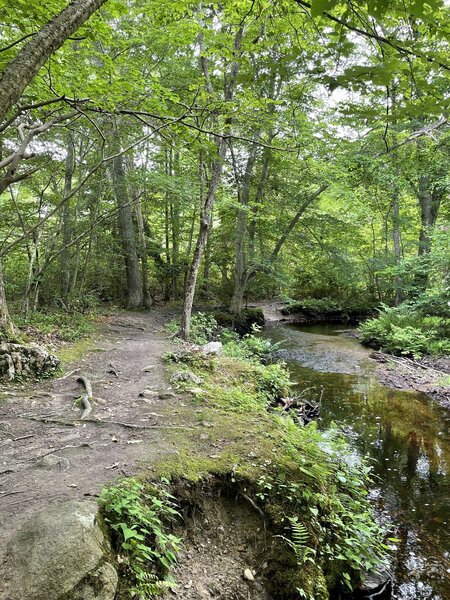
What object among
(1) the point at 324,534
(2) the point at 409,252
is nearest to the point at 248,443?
(1) the point at 324,534

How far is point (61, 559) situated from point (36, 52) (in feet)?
9.98

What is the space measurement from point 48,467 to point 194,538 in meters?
1.52

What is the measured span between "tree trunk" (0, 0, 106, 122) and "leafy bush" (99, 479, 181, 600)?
8.72 feet

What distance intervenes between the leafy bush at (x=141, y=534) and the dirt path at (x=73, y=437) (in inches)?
13.5

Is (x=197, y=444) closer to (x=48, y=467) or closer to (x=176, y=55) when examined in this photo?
(x=48, y=467)

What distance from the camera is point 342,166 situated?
492 inches

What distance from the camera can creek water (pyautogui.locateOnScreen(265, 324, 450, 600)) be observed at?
396cm

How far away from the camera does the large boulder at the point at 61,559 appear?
2.12 meters

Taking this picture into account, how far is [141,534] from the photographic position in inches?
108

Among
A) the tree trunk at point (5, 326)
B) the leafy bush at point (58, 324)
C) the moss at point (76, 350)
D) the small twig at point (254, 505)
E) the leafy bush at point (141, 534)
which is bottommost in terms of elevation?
the small twig at point (254, 505)

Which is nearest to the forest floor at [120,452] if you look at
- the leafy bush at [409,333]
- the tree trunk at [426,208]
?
the leafy bush at [409,333]

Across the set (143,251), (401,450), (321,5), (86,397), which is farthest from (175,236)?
(321,5)

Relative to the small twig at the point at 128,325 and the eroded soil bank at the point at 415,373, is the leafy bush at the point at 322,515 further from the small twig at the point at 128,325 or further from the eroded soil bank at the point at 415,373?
the small twig at the point at 128,325

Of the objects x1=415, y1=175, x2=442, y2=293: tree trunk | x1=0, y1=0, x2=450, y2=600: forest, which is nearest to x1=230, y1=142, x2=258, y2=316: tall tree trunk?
x1=0, y1=0, x2=450, y2=600: forest
